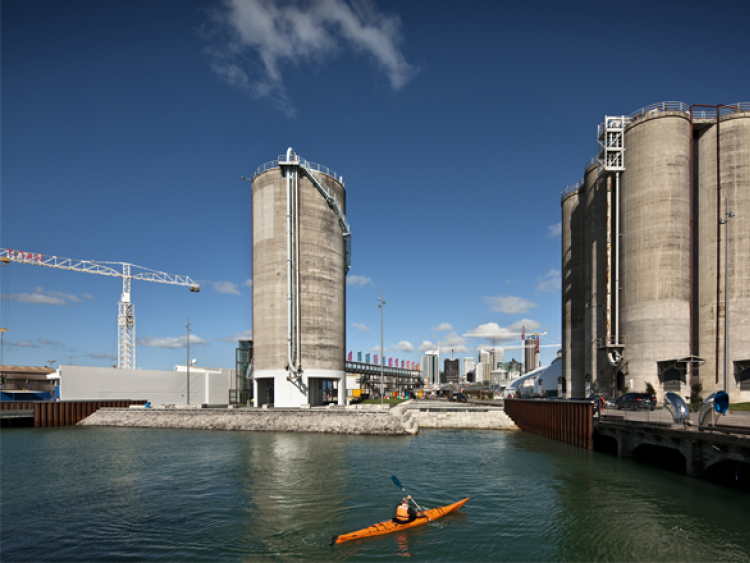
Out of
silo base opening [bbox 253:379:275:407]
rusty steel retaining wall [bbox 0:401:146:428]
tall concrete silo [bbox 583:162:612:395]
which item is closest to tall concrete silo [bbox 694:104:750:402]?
tall concrete silo [bbox 583:162:612:395]

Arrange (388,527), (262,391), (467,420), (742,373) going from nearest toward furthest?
(388,527) < (742,373) < (467,420) < (262,391)

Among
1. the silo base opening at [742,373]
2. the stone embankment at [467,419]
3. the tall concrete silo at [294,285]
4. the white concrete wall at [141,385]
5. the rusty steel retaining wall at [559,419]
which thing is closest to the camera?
the rusty steel retaining wall at [559,419]

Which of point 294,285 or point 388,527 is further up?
point 294,285

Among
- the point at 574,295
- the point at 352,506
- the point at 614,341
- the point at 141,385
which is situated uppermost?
the point at 574,295

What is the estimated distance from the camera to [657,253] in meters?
53.4

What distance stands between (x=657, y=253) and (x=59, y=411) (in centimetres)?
7962

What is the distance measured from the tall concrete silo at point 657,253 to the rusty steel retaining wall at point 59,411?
236ft

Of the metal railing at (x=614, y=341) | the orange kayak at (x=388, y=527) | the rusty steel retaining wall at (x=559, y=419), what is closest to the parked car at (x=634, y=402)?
the rusty steel retaining wall at (x=559, y=419)

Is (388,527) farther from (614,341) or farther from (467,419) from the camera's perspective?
(614,341)

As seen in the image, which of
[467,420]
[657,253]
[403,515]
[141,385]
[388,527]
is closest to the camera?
[388,527]

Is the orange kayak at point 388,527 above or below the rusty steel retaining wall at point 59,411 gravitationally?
above

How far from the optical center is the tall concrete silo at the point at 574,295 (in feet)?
242

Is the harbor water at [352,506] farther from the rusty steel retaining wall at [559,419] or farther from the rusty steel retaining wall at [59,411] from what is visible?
the rusty steel retaining wall at [59,411]

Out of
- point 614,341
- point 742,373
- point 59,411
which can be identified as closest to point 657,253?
point 614,341
